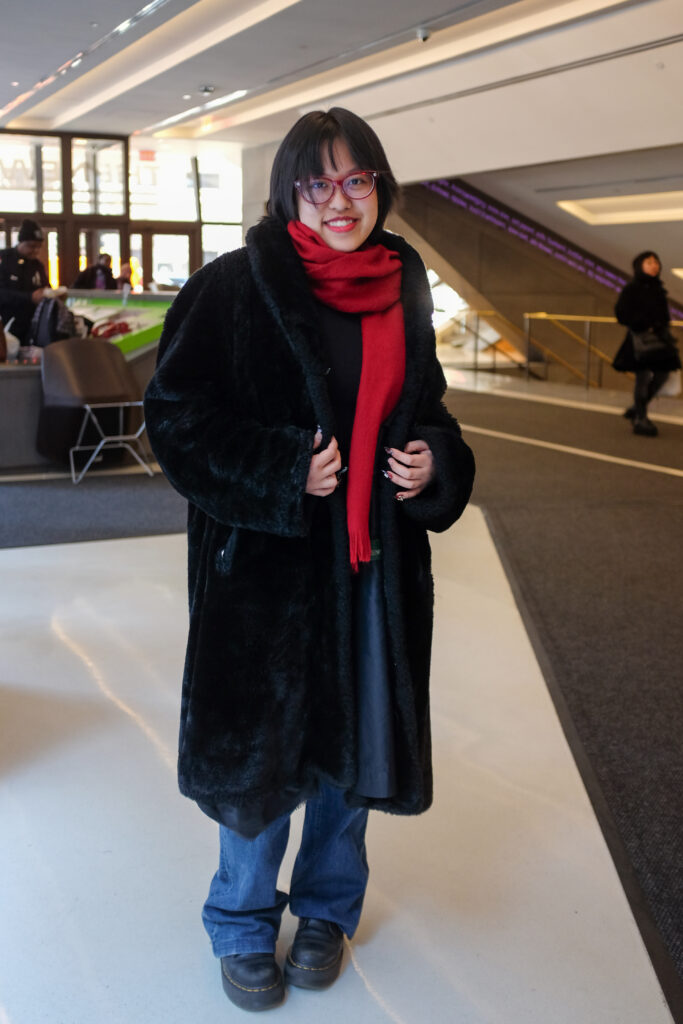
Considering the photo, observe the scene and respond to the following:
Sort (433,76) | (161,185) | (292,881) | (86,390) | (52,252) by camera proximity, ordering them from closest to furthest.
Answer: (292,881) → (86,390) → (433,76) → (52,252) → (161,185)

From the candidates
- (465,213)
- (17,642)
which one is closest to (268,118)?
(465,213)

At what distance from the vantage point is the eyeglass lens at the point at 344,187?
5.70ft

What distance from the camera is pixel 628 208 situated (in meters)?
17.3

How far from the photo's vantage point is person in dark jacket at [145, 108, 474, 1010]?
1.73 metres

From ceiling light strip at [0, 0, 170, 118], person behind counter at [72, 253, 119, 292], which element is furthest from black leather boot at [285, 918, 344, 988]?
person behind counter at [72, 253, 119, 292]

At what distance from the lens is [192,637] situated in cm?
188

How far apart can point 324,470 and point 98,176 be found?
21397mm

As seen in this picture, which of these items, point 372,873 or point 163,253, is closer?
point 372,873

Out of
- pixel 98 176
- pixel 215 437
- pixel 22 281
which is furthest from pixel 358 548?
pixel 98 176

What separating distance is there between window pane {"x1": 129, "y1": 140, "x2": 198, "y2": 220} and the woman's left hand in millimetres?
21849

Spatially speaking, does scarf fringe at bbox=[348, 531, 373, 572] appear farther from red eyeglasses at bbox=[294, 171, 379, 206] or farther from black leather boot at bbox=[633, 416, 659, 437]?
black leather boot at bbox=[633, 416, 659, 437]

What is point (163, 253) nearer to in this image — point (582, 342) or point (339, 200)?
point (582, 342)

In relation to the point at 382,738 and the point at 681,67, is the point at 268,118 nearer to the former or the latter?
the point at 681,67

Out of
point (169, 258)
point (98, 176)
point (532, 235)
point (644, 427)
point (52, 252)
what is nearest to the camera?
point (644, 427)
